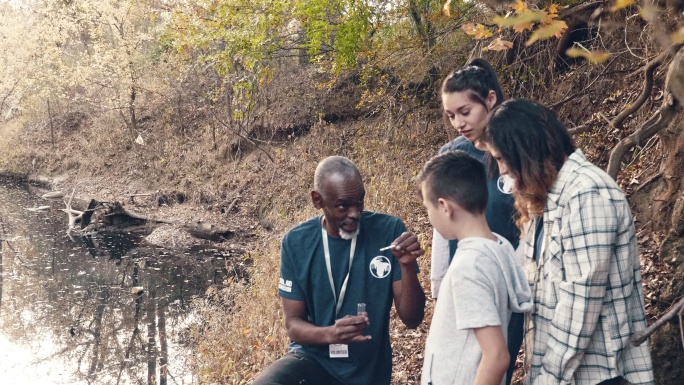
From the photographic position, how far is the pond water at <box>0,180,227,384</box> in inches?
316

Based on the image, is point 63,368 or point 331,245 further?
point 63,368

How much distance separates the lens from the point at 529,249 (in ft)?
8.05

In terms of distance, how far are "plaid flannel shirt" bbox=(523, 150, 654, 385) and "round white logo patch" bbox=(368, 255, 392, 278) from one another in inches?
31.9

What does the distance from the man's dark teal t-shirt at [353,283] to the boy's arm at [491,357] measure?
0.84m

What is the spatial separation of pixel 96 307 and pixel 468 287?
9133 mm

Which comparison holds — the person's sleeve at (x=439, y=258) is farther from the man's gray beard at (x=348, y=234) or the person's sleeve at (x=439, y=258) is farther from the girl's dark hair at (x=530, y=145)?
the girl's dark hair at (x=530, y=145)

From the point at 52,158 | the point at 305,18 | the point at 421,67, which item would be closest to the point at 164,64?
the point at 52,158

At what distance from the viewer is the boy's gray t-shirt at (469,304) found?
2.05 metres

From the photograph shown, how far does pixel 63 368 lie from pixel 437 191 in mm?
7505

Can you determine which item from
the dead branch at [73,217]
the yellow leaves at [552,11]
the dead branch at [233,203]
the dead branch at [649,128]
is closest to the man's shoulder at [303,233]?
the dead branch at [649,128]

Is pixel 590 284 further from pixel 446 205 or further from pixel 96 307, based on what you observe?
pixel 96 307

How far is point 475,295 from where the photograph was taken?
2053 mm

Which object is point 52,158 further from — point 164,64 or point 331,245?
point 331,245

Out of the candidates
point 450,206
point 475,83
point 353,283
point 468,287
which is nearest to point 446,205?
point 450,206
